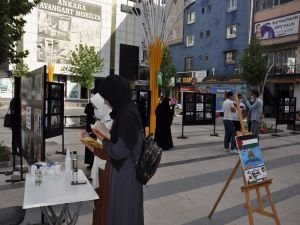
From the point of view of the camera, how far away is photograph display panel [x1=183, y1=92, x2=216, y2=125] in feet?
44.1

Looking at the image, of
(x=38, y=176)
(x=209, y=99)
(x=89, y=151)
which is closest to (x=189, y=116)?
(x=209, y=99)

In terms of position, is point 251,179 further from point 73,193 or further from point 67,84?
point 67,84

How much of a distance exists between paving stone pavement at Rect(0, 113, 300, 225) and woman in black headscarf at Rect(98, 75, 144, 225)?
1667mm

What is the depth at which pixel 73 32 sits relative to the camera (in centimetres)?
4172

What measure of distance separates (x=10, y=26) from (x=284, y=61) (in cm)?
2790

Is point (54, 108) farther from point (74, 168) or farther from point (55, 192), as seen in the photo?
point (55, 192)

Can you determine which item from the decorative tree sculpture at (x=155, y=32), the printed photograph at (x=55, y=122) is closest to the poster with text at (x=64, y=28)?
the decorative tree sculpture at (x=155, y=32)

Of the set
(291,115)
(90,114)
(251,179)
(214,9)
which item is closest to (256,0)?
(214,9)

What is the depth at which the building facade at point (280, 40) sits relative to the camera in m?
28.9

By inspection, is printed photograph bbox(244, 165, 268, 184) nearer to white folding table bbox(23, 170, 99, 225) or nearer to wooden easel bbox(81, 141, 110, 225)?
wooden easel bbox(81, 141, 110, 225)

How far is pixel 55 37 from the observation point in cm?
3991

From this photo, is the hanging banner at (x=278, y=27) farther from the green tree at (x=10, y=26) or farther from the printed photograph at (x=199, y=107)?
the green tree at (x=10, y=26)

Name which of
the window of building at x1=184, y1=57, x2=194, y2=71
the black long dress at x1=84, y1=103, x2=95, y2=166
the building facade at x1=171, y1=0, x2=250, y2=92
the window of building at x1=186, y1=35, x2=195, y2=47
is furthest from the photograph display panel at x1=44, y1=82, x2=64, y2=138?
the window of building at x1=186, y1=35, x2=195, y2=47

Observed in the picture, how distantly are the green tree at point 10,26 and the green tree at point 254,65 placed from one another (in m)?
22.4
